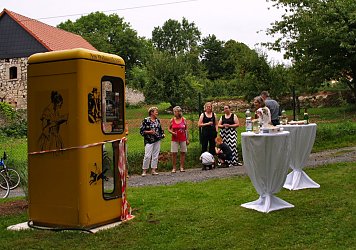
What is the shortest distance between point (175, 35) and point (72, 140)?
337 feet

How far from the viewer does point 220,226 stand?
6.89m

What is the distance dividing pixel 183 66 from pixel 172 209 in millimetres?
37590

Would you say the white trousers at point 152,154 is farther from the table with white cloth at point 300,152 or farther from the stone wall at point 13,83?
the stone wall at point 13,83

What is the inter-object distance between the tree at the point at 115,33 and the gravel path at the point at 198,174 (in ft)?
200

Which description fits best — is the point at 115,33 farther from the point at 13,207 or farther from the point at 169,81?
the point at 13,207

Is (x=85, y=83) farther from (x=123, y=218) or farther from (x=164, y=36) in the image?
(x=164, y=36)

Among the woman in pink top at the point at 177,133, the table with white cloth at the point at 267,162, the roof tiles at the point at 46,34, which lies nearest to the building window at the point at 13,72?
the roof tiles at the point at 46,34

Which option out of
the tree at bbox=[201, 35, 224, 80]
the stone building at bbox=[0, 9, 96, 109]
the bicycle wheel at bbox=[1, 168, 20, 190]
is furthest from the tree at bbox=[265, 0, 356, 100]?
the tree at bbox=[201, 35, 224, 80]

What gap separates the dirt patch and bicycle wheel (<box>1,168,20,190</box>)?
3.11 metres

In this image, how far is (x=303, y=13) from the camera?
2708 cm

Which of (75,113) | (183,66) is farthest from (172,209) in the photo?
(183,66)

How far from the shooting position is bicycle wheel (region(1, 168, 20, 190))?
13.1 metres

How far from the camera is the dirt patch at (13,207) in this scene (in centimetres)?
886

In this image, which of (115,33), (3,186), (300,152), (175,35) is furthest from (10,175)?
(175,35)
